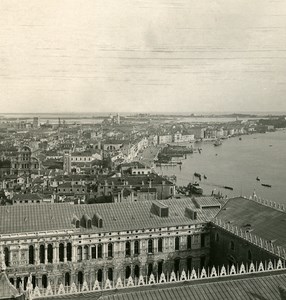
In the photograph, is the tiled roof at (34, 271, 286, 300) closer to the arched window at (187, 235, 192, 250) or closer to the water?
the arched window at (187, 235, 192, 250)

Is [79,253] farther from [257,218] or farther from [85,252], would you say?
[257,218]

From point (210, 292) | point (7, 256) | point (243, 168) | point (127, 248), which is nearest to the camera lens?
point (210, 292)

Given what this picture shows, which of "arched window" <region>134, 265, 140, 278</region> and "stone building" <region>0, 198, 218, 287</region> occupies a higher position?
"stone building" <region>0, 198, 218, 287</region>

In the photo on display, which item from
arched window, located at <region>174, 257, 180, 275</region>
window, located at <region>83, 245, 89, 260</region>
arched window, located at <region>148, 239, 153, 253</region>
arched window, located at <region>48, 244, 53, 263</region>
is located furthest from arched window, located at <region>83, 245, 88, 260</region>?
arched window, located at <region>174, 257, 180, 275</region>

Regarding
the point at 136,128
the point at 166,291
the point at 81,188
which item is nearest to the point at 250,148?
the point at 136,128

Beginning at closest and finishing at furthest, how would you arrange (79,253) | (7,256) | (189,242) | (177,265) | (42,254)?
(7,256) → (42,254) → (79,253) → (177,265) → (189,242)

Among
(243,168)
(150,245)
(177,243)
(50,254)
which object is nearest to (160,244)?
(150,245)

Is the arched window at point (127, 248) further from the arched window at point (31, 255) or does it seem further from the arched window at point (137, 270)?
the arched window at point (31, 255)
